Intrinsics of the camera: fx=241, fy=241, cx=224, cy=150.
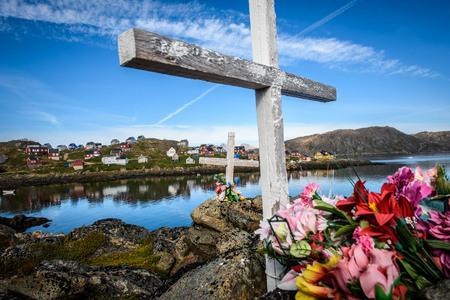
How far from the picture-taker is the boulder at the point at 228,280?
1992 millimetres

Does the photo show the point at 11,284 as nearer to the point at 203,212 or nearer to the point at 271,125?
the point at 203,212

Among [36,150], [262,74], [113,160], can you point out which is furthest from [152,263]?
[36,150]

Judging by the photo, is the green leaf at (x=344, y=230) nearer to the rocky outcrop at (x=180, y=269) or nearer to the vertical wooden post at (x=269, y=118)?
the vertical wooden post at (x=269, y=118)

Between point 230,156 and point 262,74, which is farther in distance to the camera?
point 230,156

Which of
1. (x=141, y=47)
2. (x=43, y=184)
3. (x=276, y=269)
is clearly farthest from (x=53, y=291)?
(x=43, y=184)

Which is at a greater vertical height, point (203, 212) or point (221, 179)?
point (221, 179)

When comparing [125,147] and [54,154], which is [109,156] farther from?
[125,147]

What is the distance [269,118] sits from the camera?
232cm

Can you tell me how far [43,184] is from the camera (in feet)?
166

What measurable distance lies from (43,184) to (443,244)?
63.4 meters

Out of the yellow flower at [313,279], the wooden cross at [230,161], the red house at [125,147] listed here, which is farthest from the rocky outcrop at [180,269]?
the red house at [125,147]

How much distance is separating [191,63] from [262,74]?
0.77 meters

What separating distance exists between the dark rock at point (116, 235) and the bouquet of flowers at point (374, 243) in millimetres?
8656

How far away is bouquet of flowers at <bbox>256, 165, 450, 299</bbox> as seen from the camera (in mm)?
855
